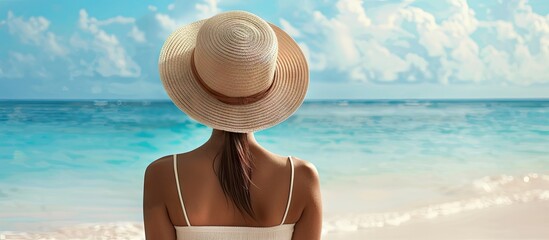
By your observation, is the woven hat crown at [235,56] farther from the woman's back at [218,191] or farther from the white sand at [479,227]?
the white sand at [479,227]

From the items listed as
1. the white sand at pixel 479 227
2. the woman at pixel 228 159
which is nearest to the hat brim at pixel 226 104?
the woman at pixel 228 159

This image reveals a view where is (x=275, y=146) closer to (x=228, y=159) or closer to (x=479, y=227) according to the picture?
(x=479, y=227)

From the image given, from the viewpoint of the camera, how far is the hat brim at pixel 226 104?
1565 mm

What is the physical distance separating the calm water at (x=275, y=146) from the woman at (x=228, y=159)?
491 centimetres

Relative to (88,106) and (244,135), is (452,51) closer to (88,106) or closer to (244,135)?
(88,106)

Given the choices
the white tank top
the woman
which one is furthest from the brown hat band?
the white tank top

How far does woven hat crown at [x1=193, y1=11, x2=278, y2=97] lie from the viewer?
1557 millimetres

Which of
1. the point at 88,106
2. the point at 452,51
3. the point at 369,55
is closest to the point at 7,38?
the point at 88,106

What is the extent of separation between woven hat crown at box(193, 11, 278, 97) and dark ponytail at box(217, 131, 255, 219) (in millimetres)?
99

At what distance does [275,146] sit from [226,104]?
8843mm

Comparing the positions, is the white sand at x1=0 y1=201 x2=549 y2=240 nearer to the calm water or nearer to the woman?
the calm water

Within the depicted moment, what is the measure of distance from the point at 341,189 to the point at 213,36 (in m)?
5.89

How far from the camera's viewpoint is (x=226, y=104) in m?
1.59

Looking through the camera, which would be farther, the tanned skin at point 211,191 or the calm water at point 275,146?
the calm water at point 275,146
